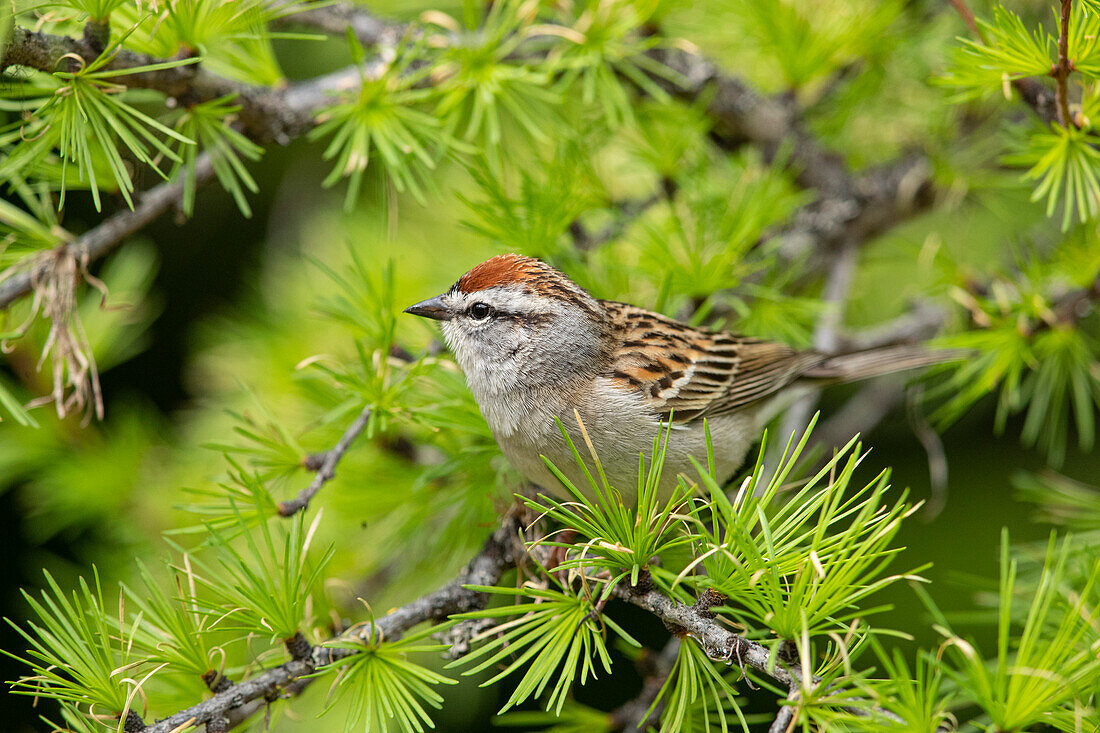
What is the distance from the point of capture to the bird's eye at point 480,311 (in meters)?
1.75

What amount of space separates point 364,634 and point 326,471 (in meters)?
0.29

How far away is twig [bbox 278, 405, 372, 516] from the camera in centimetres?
132

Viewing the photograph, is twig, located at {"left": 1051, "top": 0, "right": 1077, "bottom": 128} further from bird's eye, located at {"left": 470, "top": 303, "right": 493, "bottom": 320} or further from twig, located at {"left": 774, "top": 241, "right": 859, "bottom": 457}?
bird's eye, located at {"left": 470, "top": 303, "right": 493, "bottom": 320}

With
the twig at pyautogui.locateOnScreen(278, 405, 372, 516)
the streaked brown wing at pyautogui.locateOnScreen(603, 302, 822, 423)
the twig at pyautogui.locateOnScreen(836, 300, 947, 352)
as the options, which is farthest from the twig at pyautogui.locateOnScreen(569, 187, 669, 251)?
the twig at pyautogui.locateOnScreen(278, 405, 372, 516)

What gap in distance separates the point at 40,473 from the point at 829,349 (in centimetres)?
218

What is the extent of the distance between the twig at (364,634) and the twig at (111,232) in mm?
798

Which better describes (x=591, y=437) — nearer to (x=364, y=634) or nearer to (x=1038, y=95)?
(x=364, y=634)

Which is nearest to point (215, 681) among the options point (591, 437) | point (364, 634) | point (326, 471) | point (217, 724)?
point (217, 724)

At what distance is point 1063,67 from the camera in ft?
4.20

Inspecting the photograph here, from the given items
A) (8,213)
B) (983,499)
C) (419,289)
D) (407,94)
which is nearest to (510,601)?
(419,289)

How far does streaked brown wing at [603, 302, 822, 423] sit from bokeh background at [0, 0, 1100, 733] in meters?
0.15

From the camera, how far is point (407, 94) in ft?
5.07

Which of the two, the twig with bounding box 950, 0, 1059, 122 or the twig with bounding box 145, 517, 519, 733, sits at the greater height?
the twig with bounding box 950, 0, 1059, 122

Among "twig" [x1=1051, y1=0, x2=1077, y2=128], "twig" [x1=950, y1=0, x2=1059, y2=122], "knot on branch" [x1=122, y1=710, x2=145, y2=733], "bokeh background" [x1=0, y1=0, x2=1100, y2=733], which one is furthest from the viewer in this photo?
"bokeh background" [x1=0, y1=0, x2=1100, y2=733]
